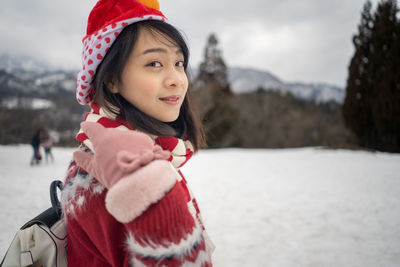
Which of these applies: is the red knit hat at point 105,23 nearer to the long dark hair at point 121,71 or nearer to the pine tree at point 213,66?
the long dark hair at point 121,71

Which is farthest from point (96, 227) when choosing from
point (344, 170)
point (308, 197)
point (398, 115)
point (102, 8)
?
point (398, 115)

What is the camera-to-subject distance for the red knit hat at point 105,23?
2.91 ft

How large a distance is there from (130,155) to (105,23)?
74 centimetres

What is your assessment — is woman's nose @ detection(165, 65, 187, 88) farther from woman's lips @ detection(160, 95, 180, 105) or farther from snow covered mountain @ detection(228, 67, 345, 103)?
snow covered mountain @ detection(228, 67, 345, 103)

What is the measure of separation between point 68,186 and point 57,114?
19515 mm

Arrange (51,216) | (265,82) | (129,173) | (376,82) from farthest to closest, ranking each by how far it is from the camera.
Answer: (265,82)
(376,82)
(51,216)
(129,173)

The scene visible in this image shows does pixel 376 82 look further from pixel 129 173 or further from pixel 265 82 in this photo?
pixel 265 82

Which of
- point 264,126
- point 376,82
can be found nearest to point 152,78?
point 376,82

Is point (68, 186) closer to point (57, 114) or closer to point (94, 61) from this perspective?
point (94, 61)

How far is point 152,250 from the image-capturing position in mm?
526

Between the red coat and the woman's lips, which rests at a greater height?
the woman's lips

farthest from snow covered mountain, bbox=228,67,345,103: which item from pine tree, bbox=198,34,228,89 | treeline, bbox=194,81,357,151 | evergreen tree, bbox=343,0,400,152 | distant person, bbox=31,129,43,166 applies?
distant person, bbox=31,129,43,166

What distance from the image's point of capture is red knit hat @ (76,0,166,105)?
0.89 meters

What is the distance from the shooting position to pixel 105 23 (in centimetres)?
93
